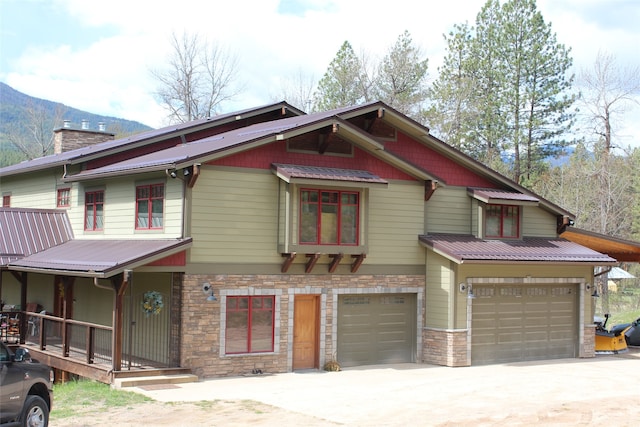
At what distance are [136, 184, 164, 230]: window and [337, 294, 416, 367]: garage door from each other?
5.15 meters

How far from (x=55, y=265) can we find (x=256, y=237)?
4864mm

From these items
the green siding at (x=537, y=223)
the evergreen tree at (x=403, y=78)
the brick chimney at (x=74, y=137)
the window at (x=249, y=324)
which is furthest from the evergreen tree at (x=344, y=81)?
the window at (x=249, y=324)

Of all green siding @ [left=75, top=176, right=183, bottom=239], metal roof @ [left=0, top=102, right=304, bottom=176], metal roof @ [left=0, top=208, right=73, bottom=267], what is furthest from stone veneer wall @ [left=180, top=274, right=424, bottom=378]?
metal roof @ [left=0, top=102, right=304, bottom=176]

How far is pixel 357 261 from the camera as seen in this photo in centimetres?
2130

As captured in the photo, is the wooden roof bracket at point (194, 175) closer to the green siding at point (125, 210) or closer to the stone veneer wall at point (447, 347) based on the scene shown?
the green siding at point (125, 210)

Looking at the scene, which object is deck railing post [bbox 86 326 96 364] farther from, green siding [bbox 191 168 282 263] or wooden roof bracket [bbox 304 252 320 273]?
wooden roof bracket [bbox 304 252 320 273]

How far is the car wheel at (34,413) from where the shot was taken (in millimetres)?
11969

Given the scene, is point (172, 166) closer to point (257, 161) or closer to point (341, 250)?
point (257, 161)

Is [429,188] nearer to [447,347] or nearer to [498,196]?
[498,196]

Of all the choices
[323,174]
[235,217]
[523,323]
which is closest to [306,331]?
[235,217]

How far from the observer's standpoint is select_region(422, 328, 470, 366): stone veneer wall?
21984 mm

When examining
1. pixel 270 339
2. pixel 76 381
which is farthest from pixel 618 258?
pixel 76 381

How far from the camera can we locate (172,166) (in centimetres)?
1850

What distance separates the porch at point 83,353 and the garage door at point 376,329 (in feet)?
15.4
